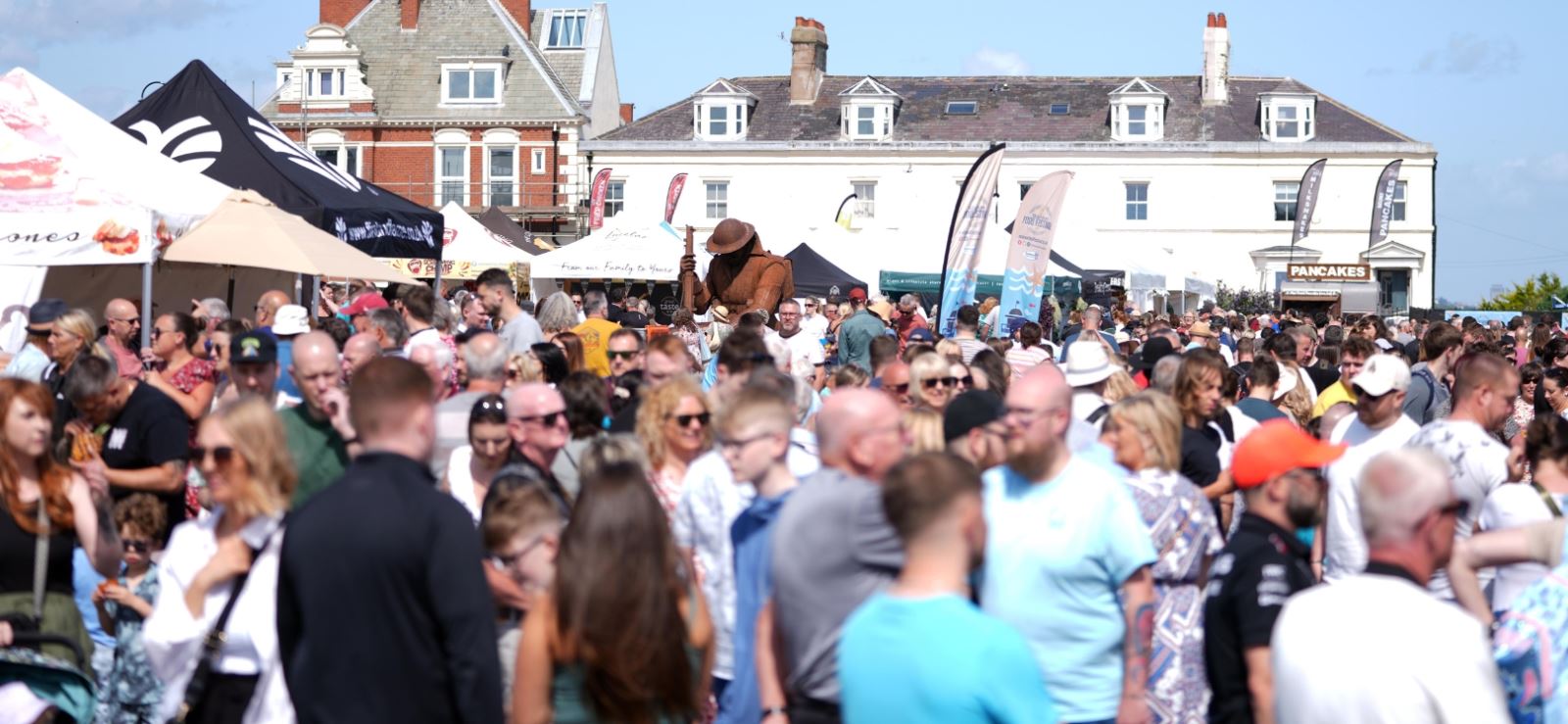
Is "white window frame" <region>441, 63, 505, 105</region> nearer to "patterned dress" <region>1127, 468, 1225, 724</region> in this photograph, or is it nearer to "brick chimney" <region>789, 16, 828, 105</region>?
"brick chimney" <region>789, 16, 828, 105</region>

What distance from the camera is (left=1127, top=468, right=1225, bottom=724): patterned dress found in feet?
17.2

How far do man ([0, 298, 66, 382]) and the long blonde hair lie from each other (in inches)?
194

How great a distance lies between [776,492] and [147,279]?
815 centimetres

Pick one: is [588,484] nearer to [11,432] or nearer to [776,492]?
[776,492]

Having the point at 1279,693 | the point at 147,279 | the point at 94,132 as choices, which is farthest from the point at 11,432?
the point at 94,132

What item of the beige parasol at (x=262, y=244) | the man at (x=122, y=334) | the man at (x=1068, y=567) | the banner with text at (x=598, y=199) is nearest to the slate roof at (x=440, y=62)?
the banner with text at (x=598, y=199)

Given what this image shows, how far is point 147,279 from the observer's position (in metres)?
11.5

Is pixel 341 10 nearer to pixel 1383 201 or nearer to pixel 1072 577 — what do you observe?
pixel 1383 201

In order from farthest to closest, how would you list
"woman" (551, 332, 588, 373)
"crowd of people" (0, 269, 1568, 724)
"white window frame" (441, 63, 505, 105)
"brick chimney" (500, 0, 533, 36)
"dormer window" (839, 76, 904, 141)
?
"brick chimney" (500, 0, 533, 36)
"white window frame" (441, 63, 505, 105)
"dormer window" (839, 76, 904, 141)
"woman" (551, 332, 588, 373)
"crowd of people" (0, 269, 1568, 724)

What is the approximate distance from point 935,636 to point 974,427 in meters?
2.62

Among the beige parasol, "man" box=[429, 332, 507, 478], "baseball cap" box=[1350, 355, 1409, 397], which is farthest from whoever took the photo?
the beige parasol

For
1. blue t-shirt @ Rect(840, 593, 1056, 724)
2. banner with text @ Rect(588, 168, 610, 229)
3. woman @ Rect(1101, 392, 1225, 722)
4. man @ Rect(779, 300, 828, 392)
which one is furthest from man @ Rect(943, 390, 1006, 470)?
banner with text @ Rect(588, 168, 610, 229)

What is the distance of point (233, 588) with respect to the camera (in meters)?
4.68

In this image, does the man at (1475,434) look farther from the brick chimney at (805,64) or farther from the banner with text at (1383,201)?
the brick chimney at (805,64)
